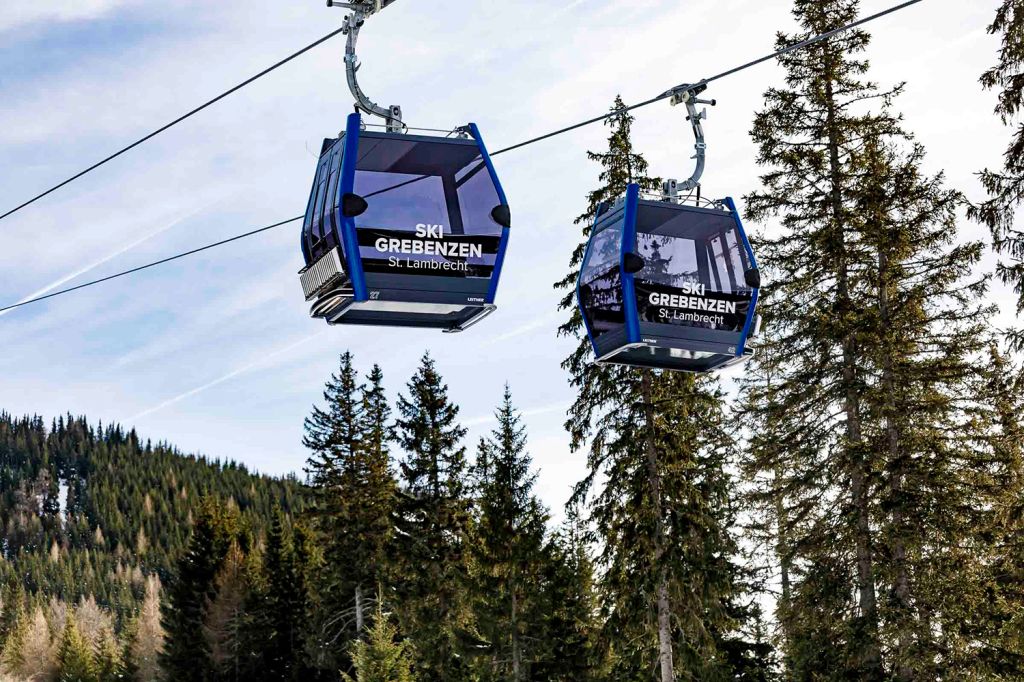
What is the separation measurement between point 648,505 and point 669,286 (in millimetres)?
15600

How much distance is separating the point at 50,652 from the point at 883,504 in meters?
100

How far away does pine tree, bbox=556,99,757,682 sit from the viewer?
28734mm

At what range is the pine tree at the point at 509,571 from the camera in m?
36.9

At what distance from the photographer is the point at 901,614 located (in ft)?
78.8

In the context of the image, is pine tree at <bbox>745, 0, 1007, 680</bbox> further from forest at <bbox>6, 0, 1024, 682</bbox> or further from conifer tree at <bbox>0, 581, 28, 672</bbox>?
conifer tree at <bbox>0, 581, 28, 672</bbox>

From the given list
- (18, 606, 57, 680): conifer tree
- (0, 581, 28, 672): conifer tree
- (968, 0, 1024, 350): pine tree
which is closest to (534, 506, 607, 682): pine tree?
(968, 0, 1024, 350): pine tree

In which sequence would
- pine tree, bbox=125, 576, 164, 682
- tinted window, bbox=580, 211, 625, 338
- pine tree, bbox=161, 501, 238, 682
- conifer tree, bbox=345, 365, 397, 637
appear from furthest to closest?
pine tree, bbox=125, 576, 164, 682 < pine tree, bbox=161, 501, 238, 682 < conifer tree, bbox=345, 365, 397, 637 < tinted window, bbox=580, 211, 625, 338

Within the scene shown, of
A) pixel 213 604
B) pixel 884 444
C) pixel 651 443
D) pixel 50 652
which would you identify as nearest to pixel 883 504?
pixel 884 444

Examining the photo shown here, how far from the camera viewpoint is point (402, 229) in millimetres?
12164

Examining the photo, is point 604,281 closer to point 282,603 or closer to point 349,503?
point 349,503

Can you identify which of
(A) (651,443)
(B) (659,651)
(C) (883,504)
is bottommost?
(B) (659,651)

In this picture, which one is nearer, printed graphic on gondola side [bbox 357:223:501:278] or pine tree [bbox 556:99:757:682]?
printed graphic on gondola side [bbox 357:223:501:278]

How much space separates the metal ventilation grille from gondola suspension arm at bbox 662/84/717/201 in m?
4.34

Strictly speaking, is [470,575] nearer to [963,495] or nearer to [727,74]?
[963,495]
